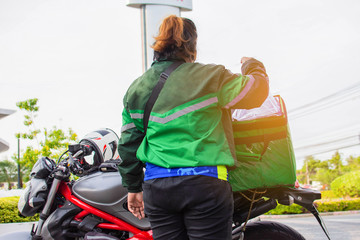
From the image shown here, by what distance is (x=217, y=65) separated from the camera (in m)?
1.78

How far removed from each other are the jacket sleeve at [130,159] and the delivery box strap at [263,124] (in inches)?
22.3

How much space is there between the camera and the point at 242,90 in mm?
1771

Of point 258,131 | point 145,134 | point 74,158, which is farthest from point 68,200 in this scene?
point 258,131

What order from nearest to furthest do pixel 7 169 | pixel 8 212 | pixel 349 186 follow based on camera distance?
pixel 8 212 → pixel 349 186 → pixel 7 169

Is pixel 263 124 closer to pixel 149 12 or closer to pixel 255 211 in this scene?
pixel 255 211

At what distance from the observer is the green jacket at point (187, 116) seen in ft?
5.38

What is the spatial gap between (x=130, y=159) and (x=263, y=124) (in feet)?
2.54

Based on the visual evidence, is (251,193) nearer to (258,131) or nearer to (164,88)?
(258,131)

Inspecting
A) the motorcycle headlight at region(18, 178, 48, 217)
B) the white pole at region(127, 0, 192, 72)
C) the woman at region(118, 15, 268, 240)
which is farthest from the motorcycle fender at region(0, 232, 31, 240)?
the white pole at region(127, 0, 192, 72)

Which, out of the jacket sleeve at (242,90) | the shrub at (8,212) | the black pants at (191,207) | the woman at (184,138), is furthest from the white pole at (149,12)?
the black pants at (191,207)

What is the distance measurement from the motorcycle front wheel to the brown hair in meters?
1.18

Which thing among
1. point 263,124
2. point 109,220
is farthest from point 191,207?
point 109,220

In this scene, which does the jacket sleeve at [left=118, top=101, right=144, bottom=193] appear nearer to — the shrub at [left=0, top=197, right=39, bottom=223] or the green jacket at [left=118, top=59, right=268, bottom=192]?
the green jacket at [left=118, top=59, right=268, bottom=192]

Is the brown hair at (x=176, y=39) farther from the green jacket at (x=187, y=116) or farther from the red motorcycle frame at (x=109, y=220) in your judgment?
the red motorcycle frame at (x=109, y=220)
